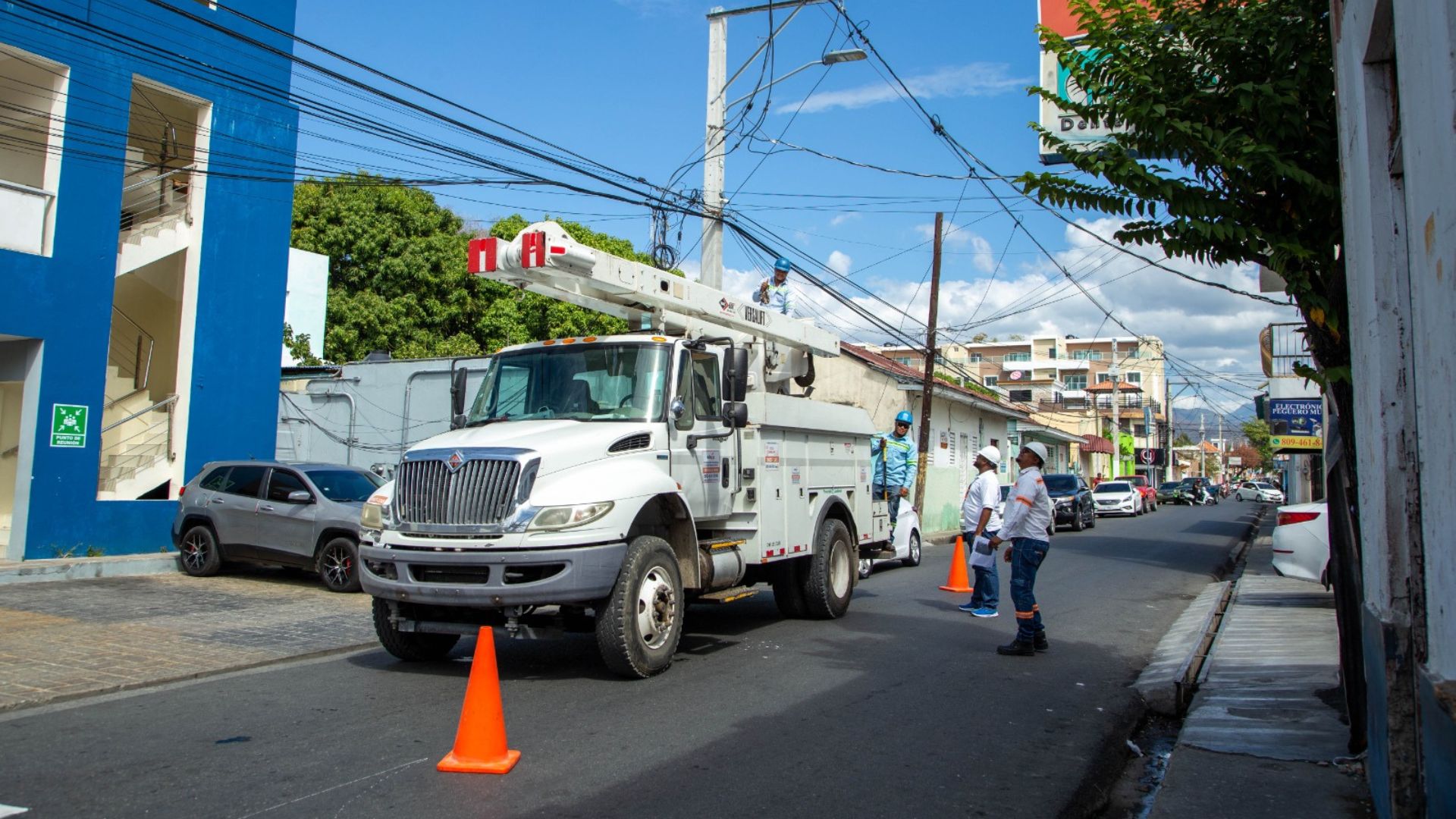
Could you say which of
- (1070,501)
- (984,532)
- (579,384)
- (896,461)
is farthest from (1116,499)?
(579,384)

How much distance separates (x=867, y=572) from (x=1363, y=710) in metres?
9.85

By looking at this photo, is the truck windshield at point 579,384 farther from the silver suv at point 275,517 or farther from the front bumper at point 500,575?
the silver suv at point 275,517

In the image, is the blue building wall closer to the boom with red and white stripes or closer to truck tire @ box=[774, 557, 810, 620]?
the boom with red and white stripes

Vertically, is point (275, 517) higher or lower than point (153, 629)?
higher

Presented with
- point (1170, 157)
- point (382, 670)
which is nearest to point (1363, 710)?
point (1170, 157)

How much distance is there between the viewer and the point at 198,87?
14977mm

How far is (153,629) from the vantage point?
996cm

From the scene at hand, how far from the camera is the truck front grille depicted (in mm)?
7445

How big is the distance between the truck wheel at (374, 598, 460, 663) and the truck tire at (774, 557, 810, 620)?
11.5 feet

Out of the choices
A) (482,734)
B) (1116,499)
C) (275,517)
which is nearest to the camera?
(482,734)

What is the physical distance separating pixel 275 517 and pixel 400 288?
19209 millimetres

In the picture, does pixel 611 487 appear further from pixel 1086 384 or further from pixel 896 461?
pixel 1086 384

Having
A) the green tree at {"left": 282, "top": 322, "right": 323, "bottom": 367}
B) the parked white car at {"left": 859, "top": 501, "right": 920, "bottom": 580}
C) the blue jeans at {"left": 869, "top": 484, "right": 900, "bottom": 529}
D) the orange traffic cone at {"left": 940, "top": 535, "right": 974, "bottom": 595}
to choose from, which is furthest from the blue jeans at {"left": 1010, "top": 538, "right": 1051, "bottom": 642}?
the green tree at {"left": 282, "top": 322, "right": 323, "bottom": 367}

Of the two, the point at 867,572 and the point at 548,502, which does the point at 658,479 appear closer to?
the point at 548,502
